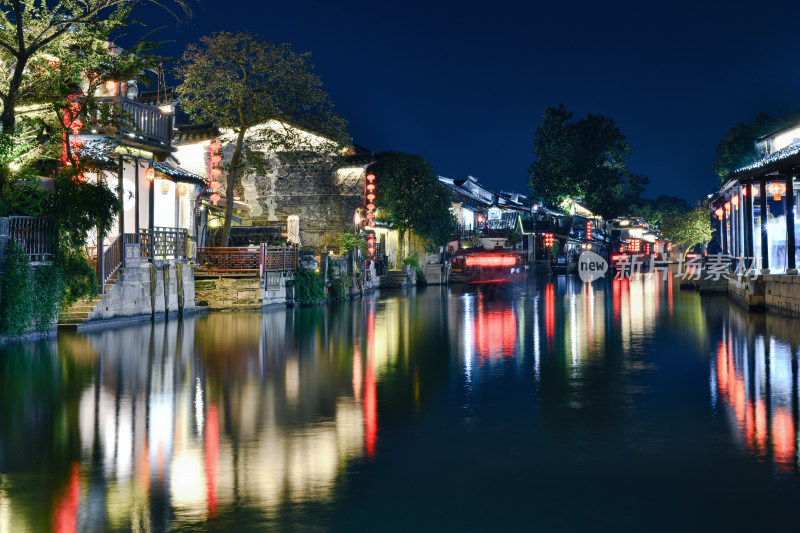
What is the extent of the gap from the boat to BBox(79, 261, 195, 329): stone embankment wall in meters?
24.5

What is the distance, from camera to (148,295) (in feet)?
85.2

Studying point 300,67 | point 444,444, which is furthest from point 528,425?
point 300,67

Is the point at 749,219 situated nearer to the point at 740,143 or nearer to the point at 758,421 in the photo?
the point at 758,421

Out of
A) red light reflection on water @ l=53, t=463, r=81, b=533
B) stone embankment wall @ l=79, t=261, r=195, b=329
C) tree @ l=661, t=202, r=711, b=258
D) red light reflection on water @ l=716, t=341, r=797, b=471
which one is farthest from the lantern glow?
red light reflection on water @ l=53, t=463, r=81, b=533

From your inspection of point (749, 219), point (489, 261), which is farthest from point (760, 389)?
point (489, 261)

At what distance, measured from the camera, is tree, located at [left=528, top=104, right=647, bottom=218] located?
3546 inches

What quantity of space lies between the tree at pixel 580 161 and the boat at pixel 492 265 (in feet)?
128

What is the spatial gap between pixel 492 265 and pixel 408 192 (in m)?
7.22

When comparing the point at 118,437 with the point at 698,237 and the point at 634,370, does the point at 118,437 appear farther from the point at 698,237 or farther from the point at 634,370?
the point at 698,237

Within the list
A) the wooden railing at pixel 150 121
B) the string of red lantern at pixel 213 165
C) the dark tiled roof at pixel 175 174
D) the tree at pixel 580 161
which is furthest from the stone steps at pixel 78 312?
the tree at pixel 580 161

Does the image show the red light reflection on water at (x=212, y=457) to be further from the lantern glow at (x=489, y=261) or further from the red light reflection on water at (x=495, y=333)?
the lantern glow at (x=489, y=261)

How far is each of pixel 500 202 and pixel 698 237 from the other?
2390 cm

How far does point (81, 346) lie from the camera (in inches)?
712

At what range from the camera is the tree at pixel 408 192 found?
171 ft
